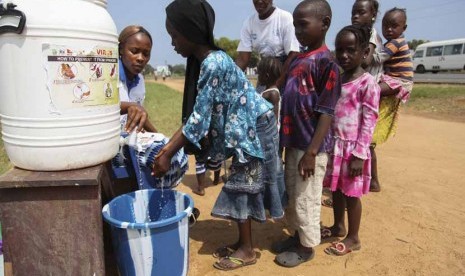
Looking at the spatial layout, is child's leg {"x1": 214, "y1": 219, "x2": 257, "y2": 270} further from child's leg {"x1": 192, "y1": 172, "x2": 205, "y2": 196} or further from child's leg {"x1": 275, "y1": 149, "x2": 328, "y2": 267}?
child's leg {"x1": 192, "y1": 172, "x2": 205, "y2": 196}

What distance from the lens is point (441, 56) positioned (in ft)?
76.4

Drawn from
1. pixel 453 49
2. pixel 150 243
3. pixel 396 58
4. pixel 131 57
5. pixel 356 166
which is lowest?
pixel 150 243

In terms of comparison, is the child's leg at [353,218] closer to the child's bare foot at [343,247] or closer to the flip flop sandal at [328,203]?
the child's bare foot at [343,247]

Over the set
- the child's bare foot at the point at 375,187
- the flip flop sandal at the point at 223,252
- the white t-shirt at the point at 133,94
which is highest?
the white t-shirt at the point at 133,94

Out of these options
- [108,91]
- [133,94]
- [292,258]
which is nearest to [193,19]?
[108,91]

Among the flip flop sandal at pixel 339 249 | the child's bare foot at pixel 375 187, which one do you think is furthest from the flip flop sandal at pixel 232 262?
the child's bare foot at pixel 375 187

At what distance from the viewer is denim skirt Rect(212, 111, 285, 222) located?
7.69 ft

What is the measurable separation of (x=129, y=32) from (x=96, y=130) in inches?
45.9

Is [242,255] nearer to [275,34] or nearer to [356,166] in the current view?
[356,166]

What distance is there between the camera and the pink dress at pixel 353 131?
99.2 inches

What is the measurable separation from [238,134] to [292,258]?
1021mm

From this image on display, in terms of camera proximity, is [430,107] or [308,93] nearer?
[308,93]

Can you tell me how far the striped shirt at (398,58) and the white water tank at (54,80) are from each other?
269 centimetres

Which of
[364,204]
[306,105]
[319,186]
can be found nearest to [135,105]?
[306,105]
